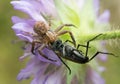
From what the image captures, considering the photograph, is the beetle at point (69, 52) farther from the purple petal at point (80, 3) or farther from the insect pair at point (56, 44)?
the purple petal at point (80, 3)

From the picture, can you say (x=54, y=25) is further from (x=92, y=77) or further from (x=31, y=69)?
(x=92, y=77)

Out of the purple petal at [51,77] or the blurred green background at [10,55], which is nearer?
the purple petal at [51,77]

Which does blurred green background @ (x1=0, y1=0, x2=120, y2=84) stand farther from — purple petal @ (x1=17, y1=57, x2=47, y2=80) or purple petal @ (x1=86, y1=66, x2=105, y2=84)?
purple petal @ (x1=17, y1=57, x2=47, y2=80)

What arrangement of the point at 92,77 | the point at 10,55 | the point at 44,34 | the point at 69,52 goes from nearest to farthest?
the point at 69,52, the point at 44,34, the point at 92,77, the point at 10,55

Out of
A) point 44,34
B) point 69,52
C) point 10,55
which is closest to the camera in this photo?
point 69,52

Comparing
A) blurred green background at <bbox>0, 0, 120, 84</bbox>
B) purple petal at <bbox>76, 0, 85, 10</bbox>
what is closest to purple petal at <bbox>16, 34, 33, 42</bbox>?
purple petal at <bbox>76, 0, 85, 10</bbox>

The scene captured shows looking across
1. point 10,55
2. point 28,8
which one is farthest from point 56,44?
point 10,55

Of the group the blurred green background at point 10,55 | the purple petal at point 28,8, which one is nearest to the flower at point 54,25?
the purple petal at point 28,8

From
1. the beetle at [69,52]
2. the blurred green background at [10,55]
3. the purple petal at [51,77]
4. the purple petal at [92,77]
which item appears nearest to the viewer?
the beetle at [69,52]
